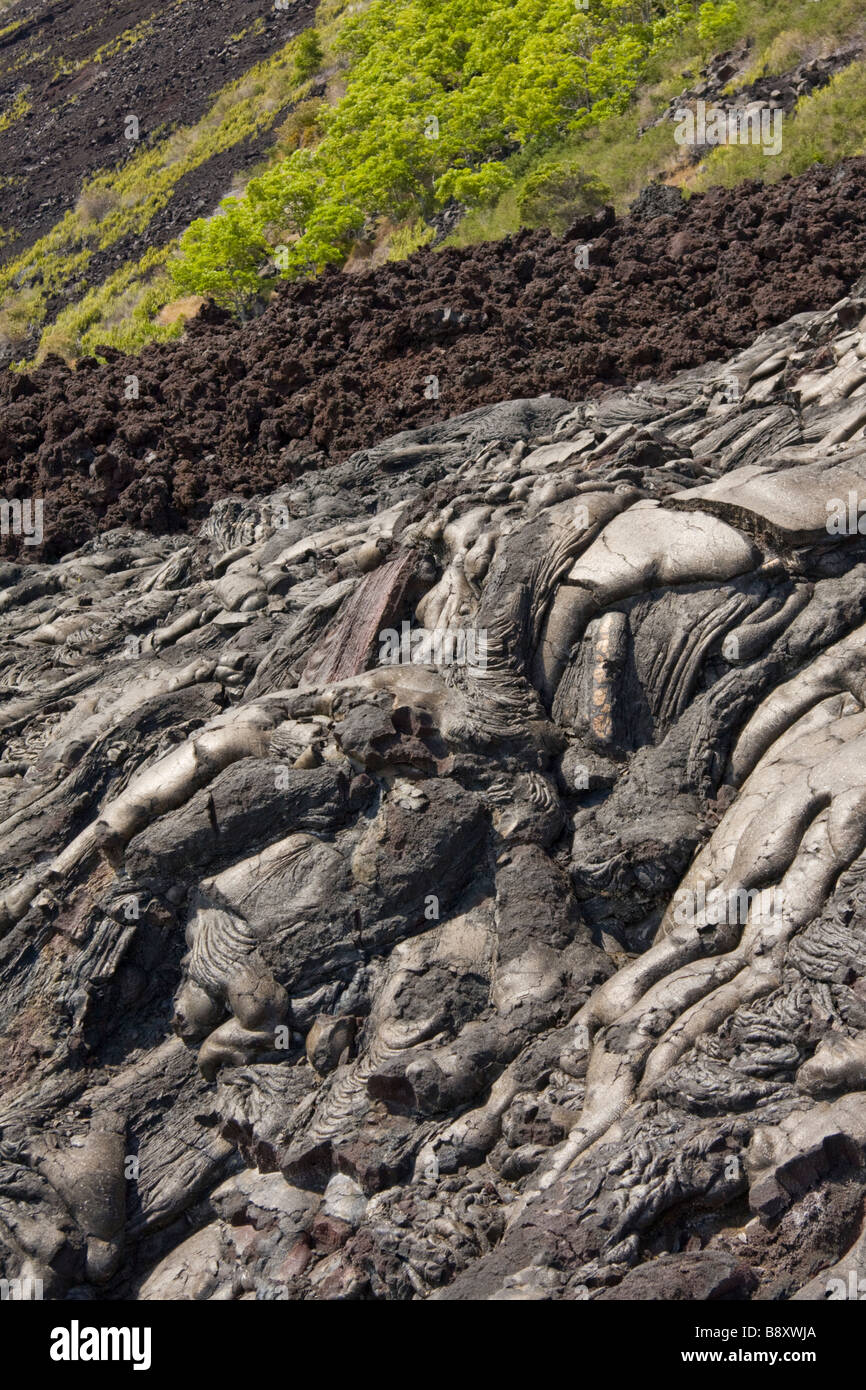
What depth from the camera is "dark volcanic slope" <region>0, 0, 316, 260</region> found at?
47625mm

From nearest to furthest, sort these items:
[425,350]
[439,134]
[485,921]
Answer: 1. [485,921]
2. [425,350]
3. [439,134]

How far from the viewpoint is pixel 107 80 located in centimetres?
5219

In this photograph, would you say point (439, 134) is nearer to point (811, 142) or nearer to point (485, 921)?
point (811, 142)

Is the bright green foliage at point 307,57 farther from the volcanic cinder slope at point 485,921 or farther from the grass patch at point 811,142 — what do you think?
the volcanic cinder slope at point 485,921

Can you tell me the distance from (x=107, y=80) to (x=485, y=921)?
182 feet

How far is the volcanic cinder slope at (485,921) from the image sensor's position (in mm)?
5789

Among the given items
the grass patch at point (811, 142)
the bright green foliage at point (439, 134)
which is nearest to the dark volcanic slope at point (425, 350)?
the grass patch at point (811, 142)

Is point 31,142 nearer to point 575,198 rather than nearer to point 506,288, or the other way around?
point 575,198

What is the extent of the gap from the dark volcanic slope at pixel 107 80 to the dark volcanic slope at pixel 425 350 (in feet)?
107

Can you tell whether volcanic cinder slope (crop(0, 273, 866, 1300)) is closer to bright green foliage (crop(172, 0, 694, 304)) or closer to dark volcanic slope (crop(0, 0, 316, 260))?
bright green foliage (crop(172, 0, 694, 304))

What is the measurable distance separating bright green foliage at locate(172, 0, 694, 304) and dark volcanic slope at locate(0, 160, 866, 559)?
30.1ft

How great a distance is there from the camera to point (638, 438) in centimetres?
1077

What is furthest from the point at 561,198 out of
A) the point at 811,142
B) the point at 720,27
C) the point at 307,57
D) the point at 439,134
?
the point at 307,57

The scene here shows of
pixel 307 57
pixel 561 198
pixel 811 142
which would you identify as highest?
pixel 307 57
